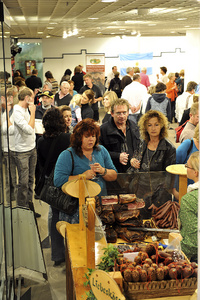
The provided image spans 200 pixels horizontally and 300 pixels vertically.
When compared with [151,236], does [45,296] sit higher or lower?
lower

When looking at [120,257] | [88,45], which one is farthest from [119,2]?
[88,45]

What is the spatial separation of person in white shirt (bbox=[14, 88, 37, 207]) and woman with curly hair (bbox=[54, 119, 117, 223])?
163cm

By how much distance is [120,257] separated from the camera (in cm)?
236

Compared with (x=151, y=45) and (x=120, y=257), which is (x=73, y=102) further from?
(x=151, y=45)

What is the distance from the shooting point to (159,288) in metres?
2.15

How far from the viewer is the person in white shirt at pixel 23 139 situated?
5.33 m

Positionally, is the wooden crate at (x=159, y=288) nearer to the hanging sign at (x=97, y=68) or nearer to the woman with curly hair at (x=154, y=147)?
the woman with curly hair at (x=154, y=147)

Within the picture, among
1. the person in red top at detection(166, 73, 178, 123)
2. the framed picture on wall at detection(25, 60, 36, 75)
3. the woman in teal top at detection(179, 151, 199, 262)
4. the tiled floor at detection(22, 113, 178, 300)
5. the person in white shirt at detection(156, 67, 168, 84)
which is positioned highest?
the framed picture on wall at detection(25, 60, 36, 75)

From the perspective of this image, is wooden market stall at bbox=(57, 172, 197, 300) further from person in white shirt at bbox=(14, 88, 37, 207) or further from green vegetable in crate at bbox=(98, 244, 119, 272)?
person in white shirt at bbox=(14, 88, 37, 207)

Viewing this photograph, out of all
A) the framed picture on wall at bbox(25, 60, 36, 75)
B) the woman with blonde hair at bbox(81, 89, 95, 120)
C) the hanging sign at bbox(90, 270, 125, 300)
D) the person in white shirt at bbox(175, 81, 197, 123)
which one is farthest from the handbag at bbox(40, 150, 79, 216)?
the framed picture on wall at bbox(25, 60, 36, 75)

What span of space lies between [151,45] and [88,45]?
3.26m

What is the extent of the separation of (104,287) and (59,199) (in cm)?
189

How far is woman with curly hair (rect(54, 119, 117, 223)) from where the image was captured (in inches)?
147

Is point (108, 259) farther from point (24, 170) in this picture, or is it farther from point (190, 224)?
point (24, 170)
